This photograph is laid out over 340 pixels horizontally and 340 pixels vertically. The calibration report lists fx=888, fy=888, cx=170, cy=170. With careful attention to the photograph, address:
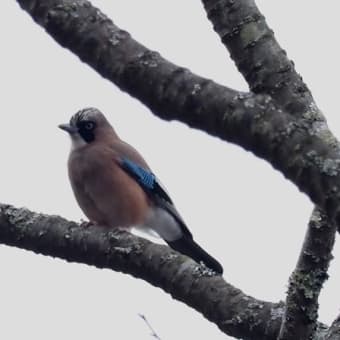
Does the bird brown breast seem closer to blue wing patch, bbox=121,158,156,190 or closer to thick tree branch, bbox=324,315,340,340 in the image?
blue wing patch, bbox=121,158,156,190

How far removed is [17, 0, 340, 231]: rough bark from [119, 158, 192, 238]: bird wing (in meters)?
5.92

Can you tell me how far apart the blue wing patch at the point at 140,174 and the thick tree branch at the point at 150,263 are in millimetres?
3753

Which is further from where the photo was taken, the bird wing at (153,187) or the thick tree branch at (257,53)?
the bird wing at (153,187)

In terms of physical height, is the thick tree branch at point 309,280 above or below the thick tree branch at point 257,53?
below

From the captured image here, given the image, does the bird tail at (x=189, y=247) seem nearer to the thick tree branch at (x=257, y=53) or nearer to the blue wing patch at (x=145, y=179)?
the blue wing patch at (x=145, y=179)

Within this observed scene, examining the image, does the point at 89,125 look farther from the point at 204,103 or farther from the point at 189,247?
the point at 204,103

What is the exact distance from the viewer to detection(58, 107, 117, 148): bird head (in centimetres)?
908

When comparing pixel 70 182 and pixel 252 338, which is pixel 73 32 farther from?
pixel 70 182

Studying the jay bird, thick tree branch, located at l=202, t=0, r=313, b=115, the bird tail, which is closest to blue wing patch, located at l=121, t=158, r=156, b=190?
the jay bird

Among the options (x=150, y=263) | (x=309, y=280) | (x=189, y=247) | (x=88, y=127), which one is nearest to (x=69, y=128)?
(x=88, y=127)

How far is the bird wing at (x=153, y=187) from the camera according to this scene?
882 centimetres

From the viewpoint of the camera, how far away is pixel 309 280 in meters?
3.40

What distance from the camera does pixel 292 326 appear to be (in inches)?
141

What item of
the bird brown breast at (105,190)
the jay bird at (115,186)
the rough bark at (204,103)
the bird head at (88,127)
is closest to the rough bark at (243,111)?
the rough bark at (204,103)
